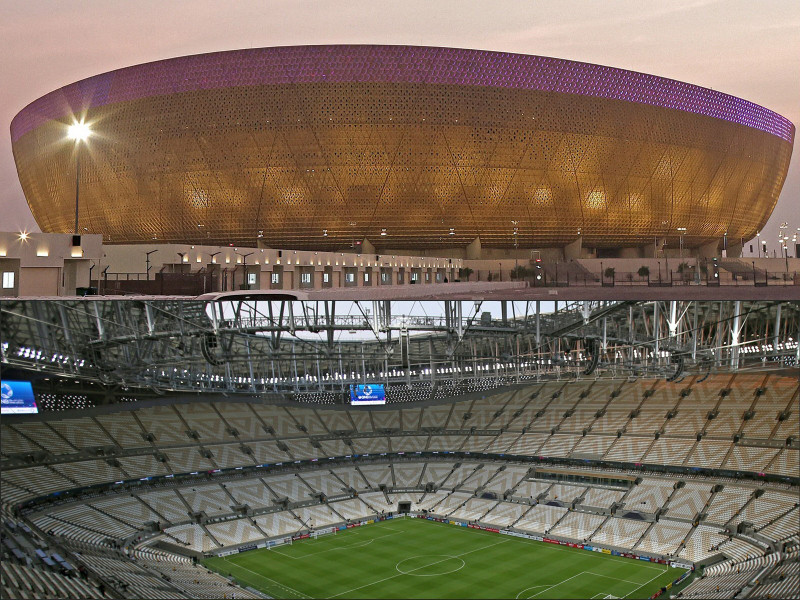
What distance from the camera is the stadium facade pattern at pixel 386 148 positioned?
94062 millimetres

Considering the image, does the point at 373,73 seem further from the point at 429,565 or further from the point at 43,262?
the point at 429,565

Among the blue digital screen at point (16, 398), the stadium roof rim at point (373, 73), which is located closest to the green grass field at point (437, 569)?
the blue digital screen at point (16, 398)

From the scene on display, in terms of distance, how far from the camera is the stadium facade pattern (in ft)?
309

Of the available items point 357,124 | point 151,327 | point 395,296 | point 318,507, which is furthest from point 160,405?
point 357,124

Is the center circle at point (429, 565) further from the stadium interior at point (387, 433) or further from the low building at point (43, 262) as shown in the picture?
the low building at point (43, 262)

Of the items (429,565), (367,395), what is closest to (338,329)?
(429,565)

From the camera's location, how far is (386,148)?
95.6 m

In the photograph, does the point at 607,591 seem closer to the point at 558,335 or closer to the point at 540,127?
the point at 558,335

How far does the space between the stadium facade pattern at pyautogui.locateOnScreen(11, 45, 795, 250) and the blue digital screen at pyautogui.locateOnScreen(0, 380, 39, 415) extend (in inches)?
2392

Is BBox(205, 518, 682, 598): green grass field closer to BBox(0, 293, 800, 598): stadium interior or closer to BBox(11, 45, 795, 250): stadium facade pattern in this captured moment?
BBox(0, 293, 800, 598): stadium interior

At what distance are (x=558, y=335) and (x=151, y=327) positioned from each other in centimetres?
1636

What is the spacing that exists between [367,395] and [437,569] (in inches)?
662

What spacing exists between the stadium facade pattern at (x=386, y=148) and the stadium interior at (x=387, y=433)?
39096 mm

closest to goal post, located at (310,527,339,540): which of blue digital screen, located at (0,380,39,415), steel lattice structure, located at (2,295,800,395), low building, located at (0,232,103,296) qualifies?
steel lattice structure, located at (2,295,800,395)
